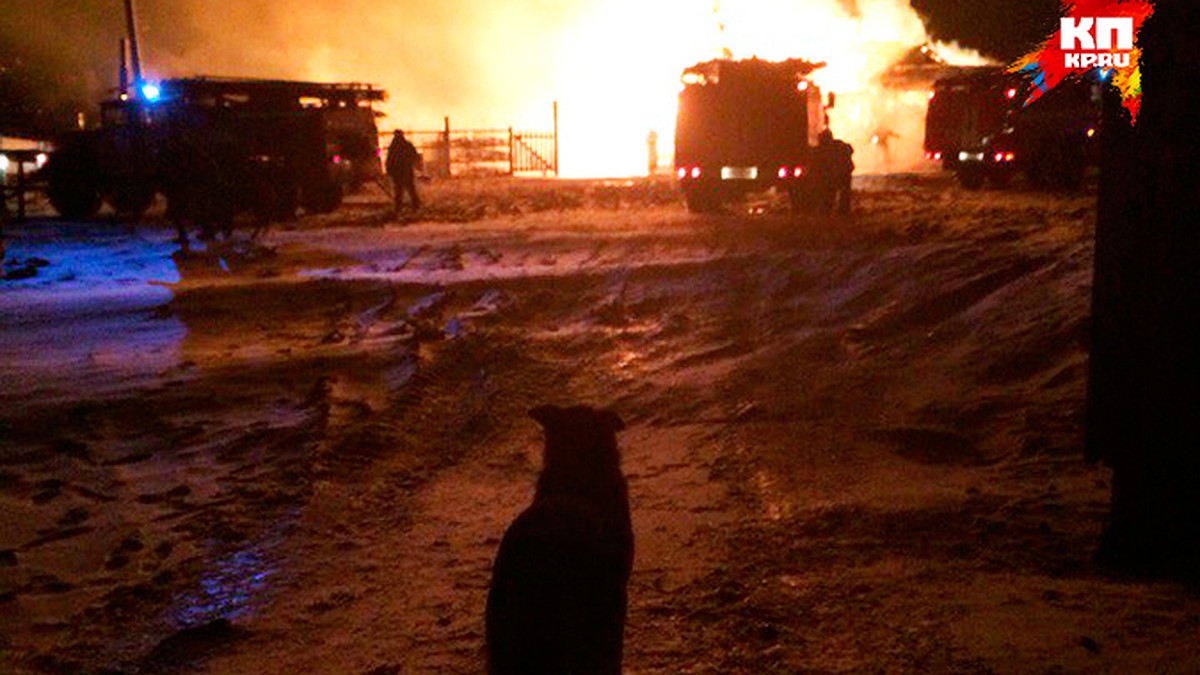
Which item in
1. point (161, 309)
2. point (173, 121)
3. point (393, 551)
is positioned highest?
point (173, 121)

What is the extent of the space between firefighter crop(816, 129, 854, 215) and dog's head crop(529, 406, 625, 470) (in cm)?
1505

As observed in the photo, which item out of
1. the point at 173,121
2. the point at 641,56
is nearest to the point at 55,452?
the point at 173,121

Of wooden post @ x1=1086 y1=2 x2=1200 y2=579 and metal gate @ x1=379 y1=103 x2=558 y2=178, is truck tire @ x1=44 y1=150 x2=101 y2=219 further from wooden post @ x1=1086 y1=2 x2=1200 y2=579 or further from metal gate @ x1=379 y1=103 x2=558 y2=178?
wooden post @ x1=1086 y1=2 x2=1200 y2=579

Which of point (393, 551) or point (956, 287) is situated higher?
point (956, 287)

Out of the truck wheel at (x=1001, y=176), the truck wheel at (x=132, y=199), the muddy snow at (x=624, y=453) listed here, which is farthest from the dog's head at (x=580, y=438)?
the truck wheel at (x=1001, y=176)

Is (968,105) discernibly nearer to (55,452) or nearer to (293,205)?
(293,205)

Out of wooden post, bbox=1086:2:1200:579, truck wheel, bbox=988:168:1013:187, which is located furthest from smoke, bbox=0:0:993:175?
wooden post, bbox=1086:2:1200:579

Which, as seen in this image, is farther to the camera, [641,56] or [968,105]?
[641,56]

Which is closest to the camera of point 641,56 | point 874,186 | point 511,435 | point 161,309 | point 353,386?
point 511,435

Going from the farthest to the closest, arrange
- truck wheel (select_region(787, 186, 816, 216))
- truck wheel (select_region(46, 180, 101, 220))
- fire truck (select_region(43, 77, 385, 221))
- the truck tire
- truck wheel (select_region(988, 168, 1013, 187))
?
truck wheel (select_region(988, 168, 1013, 187)) → truck wheel (select_region(46, 180, 101, 220)) → the truck tire → fire truck (select_region(43, 77, 385, 221)) → truck wheel (select_region(787, 186, 816, 216))

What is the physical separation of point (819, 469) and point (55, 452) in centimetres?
491

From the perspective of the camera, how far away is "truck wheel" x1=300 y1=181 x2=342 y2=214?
23.6 metres

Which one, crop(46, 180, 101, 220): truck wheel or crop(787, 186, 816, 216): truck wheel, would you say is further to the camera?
crop(46, 180, 101, 220): truck wheel

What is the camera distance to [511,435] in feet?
24.8
